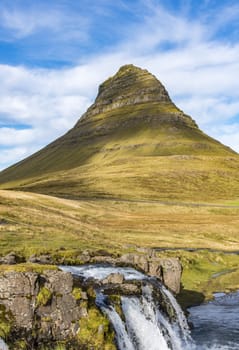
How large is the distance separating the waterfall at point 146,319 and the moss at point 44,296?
4.32m

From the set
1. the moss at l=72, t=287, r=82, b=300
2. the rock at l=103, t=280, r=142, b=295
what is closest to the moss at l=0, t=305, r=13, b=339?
the moss at l=72, t=287, r=82, b=300

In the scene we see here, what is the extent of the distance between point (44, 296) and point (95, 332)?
3.67m

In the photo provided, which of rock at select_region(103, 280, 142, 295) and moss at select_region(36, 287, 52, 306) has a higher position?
moss at select_region(36, 287, 52, 306)

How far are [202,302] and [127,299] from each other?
56.2ft

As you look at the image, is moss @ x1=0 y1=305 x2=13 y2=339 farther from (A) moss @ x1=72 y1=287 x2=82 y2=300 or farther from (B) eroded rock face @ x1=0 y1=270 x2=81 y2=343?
(A) moss @ x1=72 y1=287 x2=82 y2=300

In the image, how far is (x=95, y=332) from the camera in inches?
984

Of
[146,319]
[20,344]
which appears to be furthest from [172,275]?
[20,344]

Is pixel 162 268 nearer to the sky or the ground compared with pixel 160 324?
nearer to the sky

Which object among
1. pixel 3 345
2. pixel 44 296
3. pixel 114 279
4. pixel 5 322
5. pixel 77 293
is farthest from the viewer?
pixel 114 279

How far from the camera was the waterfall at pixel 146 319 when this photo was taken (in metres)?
28.3

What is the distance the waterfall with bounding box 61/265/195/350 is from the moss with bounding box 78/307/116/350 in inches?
60.1

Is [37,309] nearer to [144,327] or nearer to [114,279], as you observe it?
[144,327]

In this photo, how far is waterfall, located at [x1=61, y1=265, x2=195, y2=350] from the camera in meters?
28.3

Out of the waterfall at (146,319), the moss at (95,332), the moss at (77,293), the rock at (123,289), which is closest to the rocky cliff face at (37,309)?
the moss at (77,293)
